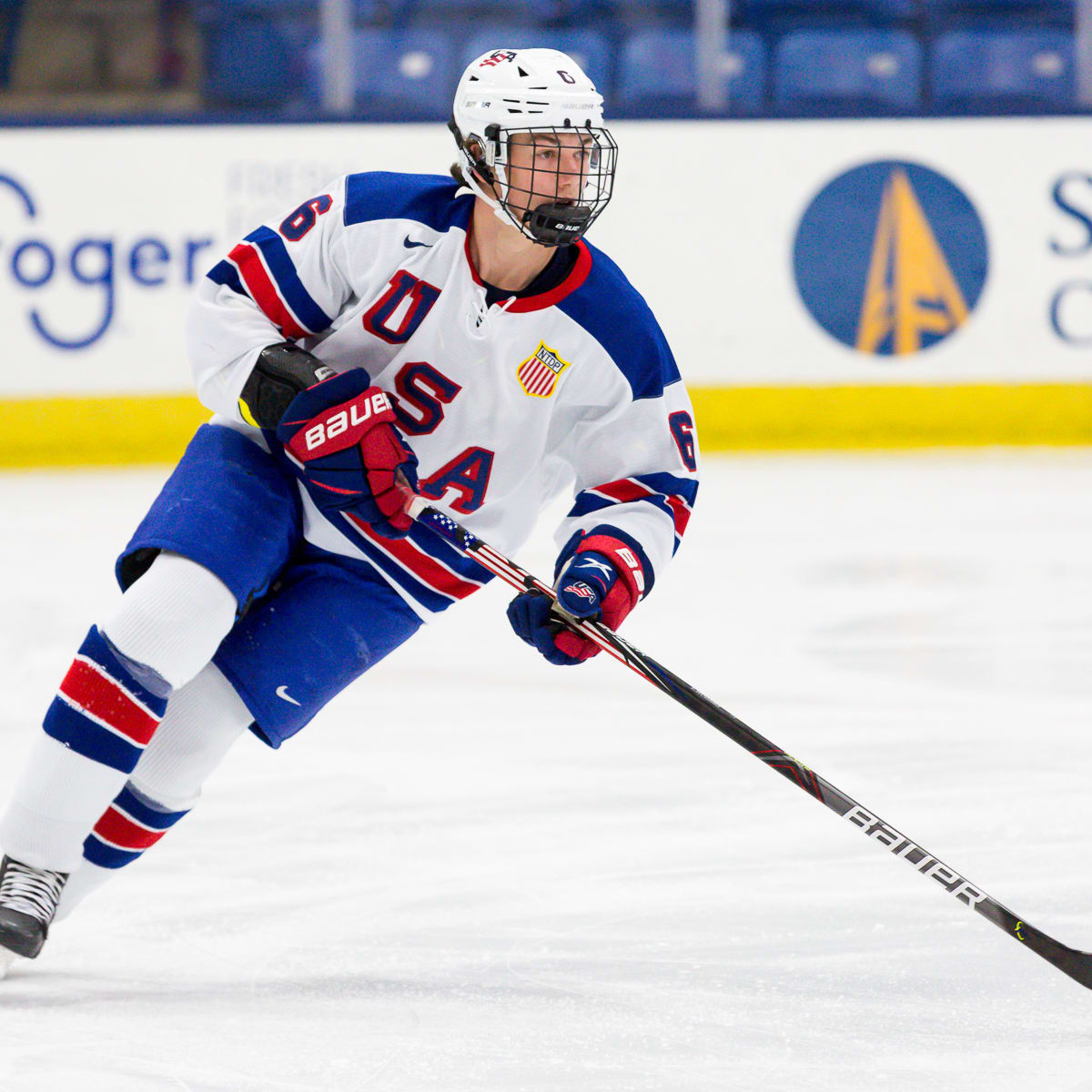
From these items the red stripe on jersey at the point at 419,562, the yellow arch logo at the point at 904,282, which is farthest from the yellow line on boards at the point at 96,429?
the red stripe on jersey at the point at 419,562

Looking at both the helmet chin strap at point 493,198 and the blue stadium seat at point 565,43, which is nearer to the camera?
the helmet chin strap at point 493,198

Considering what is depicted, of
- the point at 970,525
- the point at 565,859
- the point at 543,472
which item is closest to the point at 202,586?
the point at 543,472

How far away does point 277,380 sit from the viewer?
6.25ft

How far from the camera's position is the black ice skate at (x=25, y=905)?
1879mm

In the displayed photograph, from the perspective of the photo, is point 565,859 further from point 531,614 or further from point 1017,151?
point 1017,151

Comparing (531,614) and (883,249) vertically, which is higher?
(531,614)

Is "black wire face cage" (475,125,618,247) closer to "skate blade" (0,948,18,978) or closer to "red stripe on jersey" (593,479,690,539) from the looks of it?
"red stripe on jersey" (593,479,690,539)

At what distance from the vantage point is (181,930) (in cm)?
210

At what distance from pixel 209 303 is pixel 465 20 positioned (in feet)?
13.2

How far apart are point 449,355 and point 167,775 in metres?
0.55

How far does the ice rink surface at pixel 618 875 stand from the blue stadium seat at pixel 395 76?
2.19m

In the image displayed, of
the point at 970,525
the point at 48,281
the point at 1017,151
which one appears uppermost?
the point at 1017,151

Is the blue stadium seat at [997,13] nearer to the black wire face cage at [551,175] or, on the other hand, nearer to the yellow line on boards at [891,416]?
the yellow line on boards at [891,416]

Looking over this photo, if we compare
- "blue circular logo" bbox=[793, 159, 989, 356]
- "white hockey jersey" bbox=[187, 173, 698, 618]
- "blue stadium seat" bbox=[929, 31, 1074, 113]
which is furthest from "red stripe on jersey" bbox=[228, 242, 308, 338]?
"blue stadium seat" bbox=[929, 31, 1074, 113]
